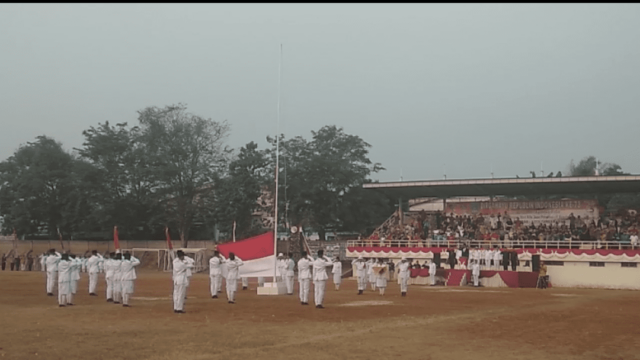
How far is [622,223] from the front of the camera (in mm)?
45781

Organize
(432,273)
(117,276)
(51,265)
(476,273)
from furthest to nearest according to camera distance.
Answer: (432,273) → (476,273) → (51,265) → (117,276)

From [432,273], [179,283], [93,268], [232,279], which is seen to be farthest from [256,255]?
[432,273]

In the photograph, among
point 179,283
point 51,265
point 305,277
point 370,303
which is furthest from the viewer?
point 51,265

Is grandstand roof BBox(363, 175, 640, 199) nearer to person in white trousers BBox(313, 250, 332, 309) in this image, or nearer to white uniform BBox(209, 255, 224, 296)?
white uniform BBox(209, 255, 224, 296)

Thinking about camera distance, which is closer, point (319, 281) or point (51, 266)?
point (319, 281)

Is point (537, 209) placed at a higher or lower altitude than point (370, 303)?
higher

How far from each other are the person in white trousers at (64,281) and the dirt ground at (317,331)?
2.33 feet

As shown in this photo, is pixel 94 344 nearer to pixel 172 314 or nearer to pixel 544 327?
pixel 172 314

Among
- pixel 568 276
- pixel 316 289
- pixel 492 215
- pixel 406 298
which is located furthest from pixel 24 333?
pixel 492 215

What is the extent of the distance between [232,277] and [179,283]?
5012mm

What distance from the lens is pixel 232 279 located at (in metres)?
24.2

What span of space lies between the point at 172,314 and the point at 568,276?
29.7 meters

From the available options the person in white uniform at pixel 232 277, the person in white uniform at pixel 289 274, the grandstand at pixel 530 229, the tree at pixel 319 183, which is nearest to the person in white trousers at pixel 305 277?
the person in white uniform at pixel 232 277

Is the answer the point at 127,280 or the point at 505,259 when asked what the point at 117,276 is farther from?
the point at 505,259
